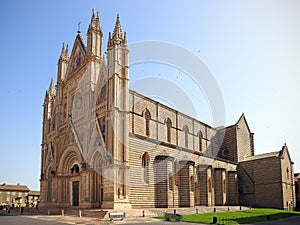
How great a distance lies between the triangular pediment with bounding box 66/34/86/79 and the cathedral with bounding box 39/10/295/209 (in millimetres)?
151

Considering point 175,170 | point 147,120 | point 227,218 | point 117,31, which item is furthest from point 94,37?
point 227,218

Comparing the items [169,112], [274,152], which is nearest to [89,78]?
[169,112]

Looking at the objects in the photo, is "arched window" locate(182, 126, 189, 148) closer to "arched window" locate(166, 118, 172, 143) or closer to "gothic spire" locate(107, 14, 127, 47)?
"arched window" locate(166, 118, 172, 143)

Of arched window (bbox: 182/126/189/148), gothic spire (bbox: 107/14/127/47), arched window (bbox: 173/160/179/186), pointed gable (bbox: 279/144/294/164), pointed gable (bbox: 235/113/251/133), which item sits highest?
gothic spire (bbox: 107/14/127/47)

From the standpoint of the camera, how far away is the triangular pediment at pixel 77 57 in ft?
130

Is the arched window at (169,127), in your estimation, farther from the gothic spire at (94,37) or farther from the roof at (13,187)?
the roof at (13,187)

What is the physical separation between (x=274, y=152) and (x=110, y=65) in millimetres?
32346

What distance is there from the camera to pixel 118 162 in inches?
1154

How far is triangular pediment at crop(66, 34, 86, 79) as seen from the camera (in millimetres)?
39531

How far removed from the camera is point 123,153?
3005 cm

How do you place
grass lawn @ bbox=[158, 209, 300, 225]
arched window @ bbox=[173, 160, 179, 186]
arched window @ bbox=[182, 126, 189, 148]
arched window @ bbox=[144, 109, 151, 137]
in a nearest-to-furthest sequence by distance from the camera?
grass lawn @ bbox=[158, 209, 300, 225]
arched window @ bbox=[173, 160, 179, 186]
arched window @ bbox=[144, 109, 151, 137]
arched window @ bbox=[182, 126, 189, 148]

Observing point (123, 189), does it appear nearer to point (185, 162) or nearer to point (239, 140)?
point (185, 162)

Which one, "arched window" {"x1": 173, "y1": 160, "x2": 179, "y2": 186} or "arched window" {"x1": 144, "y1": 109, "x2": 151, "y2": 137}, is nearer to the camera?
"arched window" {"x1": 173, "y1": 160, "x2": 179, "y2": 186}

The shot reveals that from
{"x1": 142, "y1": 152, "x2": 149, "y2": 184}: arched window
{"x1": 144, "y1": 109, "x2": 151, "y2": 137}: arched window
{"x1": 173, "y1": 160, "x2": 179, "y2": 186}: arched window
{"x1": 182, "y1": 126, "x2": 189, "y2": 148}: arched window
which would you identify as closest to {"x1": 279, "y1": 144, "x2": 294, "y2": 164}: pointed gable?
{"x1": 182, "y1": 126, "x2": 189, "y2": 148}: arched window
